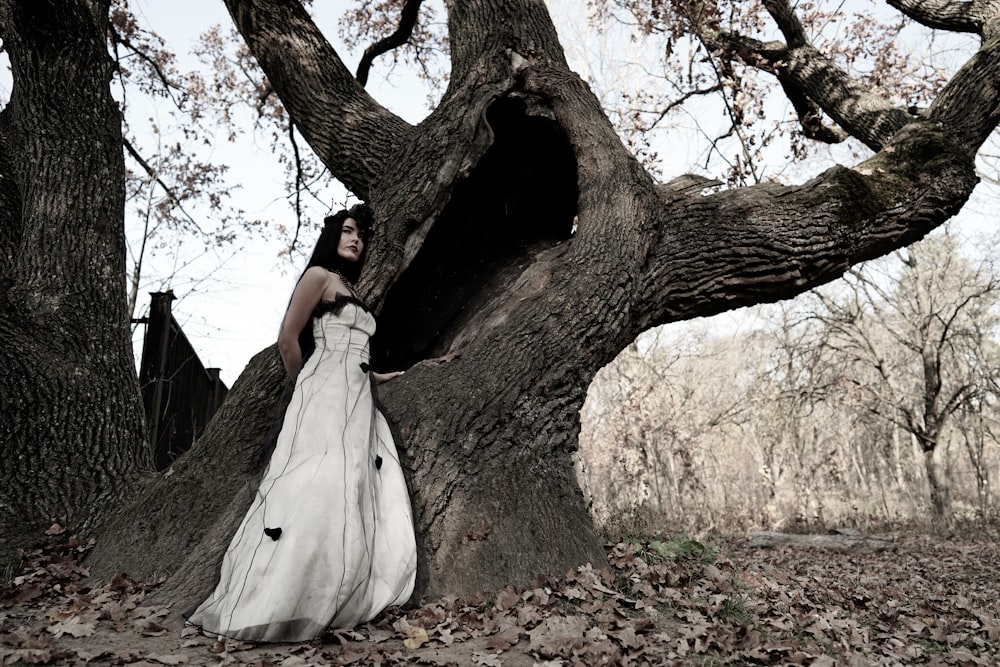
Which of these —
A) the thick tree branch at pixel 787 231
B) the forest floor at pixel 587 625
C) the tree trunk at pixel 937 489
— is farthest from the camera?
the tree trunk at pixel 937 489

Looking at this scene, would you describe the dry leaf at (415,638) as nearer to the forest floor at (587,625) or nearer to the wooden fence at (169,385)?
the forest floor at (587,625)

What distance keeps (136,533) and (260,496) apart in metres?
1.22

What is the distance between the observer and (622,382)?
19.0 meters

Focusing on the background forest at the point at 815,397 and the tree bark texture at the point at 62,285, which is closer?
the tree bark texture at the point at 62,285

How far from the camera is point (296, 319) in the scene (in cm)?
383

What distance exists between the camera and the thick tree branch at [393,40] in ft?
26.0

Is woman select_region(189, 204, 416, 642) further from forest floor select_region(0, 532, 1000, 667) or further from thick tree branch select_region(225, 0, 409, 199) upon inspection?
thick tree branch select_region(225, 0, 409, 199)

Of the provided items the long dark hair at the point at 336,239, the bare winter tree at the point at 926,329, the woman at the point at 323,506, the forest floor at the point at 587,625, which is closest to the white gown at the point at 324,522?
the woman at the point at 323,506

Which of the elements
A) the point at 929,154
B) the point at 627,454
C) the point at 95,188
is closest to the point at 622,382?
the point at 627,454

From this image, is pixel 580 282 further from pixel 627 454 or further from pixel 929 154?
pixel 627 454

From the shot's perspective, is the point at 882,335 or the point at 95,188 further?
the point at 882,335

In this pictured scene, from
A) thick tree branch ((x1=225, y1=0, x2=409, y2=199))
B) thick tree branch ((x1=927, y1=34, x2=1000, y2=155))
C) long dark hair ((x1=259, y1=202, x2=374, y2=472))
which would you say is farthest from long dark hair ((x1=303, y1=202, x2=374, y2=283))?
thick tree branch ((x1=927, y1=34, x2=1000, y2=155))

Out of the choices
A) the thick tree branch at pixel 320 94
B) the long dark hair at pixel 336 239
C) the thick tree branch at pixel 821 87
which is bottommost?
the long dark hair at pixel 336 239

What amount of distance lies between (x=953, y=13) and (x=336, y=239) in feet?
23.5
